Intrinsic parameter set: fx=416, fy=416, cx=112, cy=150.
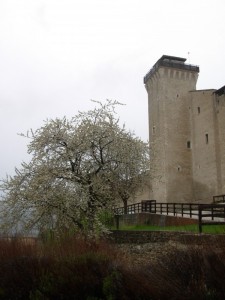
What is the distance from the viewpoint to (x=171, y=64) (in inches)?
1794

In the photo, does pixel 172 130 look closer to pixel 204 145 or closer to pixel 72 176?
pixel 204 145

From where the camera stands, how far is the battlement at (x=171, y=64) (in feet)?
148

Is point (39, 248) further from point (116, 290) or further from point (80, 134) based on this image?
point (80, 134)

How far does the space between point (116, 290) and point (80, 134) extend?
35.4 ft

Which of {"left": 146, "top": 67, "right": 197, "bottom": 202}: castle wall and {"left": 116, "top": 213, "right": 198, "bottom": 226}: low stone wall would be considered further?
{"left": 146, "top": 67, "right": 197, "bottom": 202}: castle wall

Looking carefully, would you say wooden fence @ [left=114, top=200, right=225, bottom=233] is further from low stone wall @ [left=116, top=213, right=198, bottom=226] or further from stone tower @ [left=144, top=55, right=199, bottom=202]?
stone tower @ [left=144, top=55, right=199, bottom=202]

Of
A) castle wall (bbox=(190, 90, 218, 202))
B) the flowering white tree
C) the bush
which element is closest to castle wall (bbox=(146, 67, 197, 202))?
castle wall (bbox=(190, 90, 218, 202))

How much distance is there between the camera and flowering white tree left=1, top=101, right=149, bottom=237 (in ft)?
52.5

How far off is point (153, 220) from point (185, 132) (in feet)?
71.3

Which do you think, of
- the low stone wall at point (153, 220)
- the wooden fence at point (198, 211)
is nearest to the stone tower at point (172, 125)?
the wooden fence at point (198, 211)

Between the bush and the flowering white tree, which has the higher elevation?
the flowering white tree

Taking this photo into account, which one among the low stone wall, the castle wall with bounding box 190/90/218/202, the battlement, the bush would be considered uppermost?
the battlement

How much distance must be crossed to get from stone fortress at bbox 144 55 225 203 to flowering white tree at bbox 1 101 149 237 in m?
20.8

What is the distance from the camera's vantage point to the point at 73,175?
54.5 feet
